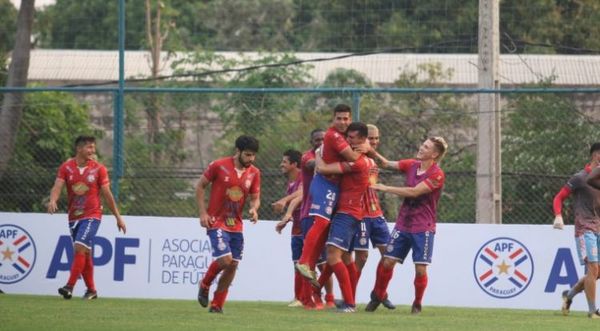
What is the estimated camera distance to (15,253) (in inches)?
743

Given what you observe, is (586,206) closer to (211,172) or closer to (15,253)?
(211,172)

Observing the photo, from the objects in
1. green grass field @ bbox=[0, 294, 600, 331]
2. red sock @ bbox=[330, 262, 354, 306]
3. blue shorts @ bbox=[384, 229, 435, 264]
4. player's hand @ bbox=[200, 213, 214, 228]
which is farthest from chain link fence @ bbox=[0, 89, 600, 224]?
player's hand @ bbox=[200, 213, 214, 228]

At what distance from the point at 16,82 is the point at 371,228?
10948mm

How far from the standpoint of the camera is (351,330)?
→ 38.4 ft

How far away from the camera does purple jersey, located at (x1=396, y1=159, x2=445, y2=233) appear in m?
14.5

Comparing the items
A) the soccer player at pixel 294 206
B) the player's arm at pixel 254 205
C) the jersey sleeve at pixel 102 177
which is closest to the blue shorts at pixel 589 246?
the soccer player at pixel 294 206

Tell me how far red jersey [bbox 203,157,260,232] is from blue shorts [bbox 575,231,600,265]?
4.00 metres

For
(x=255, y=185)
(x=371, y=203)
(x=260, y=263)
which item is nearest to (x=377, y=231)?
(x=371, y=203)

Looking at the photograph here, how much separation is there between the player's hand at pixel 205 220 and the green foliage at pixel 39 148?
27.9 ft

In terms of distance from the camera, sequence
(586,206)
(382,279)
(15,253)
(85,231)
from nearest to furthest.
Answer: (382,279) → (586,206) → (85,231) → (15,253)

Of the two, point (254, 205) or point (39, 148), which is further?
point (39, 148)

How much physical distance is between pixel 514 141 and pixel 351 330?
1096 centimetres

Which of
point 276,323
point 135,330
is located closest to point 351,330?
point 276,323

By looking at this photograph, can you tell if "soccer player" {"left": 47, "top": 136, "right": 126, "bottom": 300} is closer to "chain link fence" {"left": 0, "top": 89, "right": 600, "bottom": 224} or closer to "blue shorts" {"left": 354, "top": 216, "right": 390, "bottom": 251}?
"blue shorts" {"left": 354, "top": 216, "right": 390, "bottom": 251}
